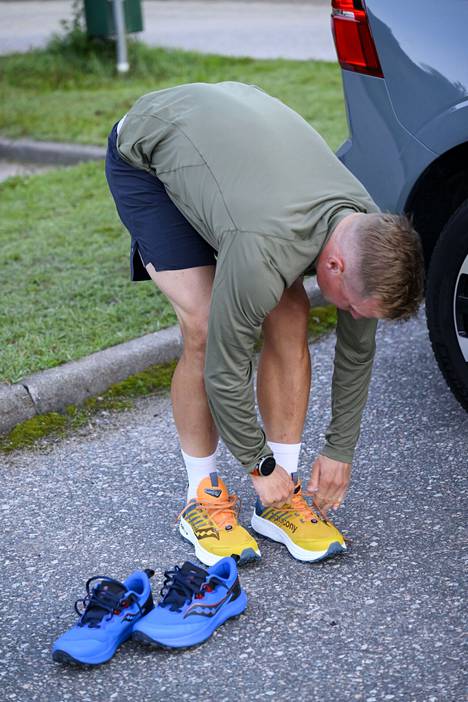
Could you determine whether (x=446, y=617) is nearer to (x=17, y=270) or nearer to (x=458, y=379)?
(x=458, y=379)

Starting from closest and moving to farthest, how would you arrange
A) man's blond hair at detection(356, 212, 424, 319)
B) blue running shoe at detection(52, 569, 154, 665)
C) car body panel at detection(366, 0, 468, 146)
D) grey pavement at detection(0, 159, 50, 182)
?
man's blond hair at detection(356, 212, 424, 319), blue running shoe at detection(52, 569, 154, 665), car body panel at detection(366, 0, 468, 146), grey pavement at detection(0, 159, 50, 182)

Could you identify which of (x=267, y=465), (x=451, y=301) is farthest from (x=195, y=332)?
(x=451, y=301)

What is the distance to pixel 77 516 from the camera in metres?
3.22

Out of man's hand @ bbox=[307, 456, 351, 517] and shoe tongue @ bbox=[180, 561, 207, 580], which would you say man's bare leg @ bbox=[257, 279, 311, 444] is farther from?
shoe tongue @ bbox=[180, 561, 207, 580]

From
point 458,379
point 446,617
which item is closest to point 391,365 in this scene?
point 458,379

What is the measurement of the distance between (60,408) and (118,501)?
0.69 meters

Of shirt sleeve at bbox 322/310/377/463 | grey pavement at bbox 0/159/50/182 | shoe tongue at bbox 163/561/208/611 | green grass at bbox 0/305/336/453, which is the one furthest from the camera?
grey pavement at bbox 0/159/50/182

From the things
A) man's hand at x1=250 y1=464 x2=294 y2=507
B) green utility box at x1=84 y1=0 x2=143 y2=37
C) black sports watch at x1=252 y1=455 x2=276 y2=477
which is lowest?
green utility box at x1=84 y1=0 x2=143 y2=37

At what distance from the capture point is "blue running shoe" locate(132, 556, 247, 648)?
257cm

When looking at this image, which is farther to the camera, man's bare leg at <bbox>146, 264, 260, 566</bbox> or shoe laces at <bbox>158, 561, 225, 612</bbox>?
man's bare leg at <bbox>146, 264, 260, 566</bbox>

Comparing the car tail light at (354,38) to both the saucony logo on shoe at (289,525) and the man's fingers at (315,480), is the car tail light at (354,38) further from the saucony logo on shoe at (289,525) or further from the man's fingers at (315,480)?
the saucony logo on shoe at (289,525)

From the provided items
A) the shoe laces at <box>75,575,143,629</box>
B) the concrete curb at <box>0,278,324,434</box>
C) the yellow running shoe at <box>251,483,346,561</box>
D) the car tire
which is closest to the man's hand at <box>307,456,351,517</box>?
the yellow running shoe at <box>251,483,346,561</box>

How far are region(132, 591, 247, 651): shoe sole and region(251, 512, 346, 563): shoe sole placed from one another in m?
0.29

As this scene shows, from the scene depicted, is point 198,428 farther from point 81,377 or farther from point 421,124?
point 421,124
